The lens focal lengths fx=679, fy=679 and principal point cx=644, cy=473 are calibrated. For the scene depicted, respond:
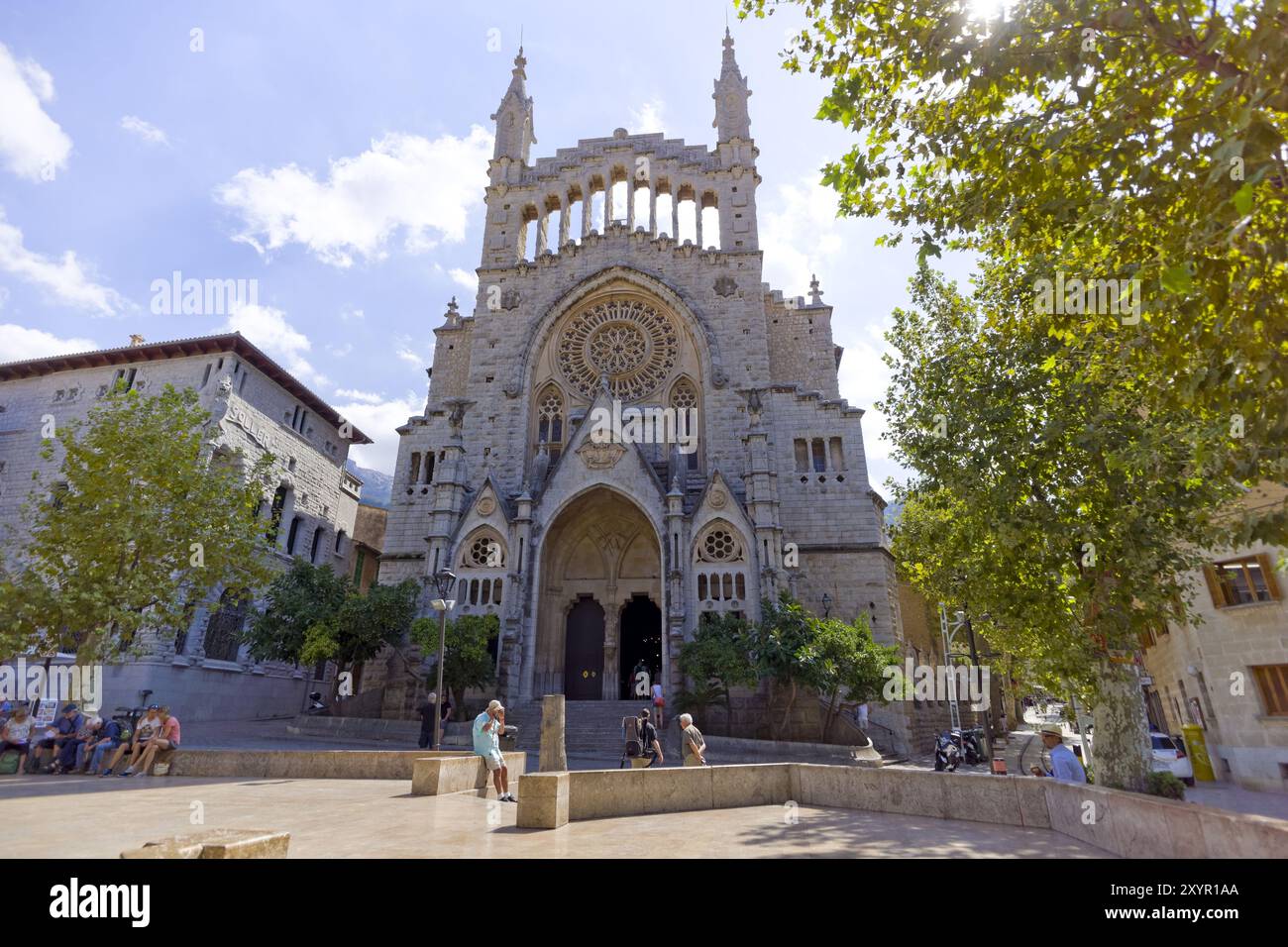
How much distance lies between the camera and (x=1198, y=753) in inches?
696

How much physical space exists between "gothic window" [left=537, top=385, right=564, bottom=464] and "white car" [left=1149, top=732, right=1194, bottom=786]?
876 inches

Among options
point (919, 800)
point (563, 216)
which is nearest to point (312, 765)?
point (919, 800)

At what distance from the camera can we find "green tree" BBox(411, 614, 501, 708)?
20.9m

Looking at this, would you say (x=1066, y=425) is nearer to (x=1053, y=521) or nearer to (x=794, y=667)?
(x=1053, y=521)

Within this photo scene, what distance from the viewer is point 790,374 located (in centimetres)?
2948

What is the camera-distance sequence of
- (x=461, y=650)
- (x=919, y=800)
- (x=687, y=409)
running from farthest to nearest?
(x=687, y=409)
(x=461, y=650)
(x=919, y=800)

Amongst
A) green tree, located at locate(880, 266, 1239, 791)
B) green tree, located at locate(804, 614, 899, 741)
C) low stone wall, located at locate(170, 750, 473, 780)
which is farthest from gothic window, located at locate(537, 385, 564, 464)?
green tree, located at locate(880, 266, 1239, 791)

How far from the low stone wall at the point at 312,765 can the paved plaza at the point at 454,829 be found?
1971 millimetres

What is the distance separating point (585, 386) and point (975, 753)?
66.0 ft

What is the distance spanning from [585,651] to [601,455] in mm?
7758

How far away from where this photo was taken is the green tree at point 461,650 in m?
20.9

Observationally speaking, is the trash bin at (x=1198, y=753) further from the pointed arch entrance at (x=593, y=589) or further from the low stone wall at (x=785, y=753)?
the pointed arch entrance at (x=593, y=589)

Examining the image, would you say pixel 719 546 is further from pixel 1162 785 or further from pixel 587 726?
pixel 1162 785

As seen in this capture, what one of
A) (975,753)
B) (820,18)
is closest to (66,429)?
(820,18)
